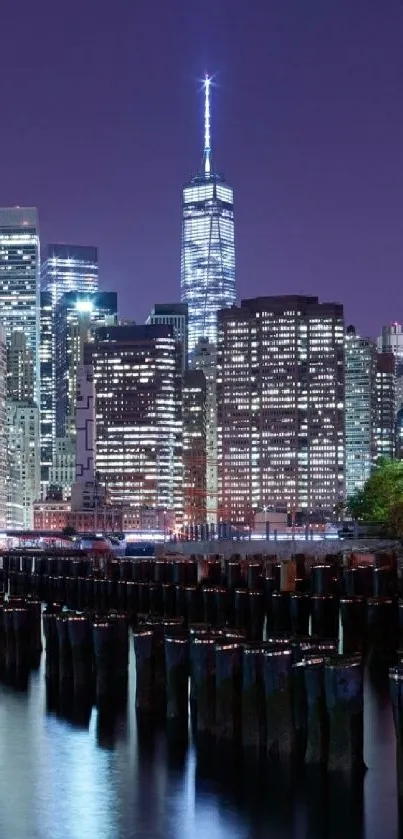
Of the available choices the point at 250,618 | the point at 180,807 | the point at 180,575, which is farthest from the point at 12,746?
the point at 180,575

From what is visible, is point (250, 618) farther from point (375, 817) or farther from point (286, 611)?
point (375, 817)

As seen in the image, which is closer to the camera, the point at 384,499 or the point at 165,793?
the point at 165,793

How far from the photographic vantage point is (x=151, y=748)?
108 ft

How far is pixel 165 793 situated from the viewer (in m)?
29.5

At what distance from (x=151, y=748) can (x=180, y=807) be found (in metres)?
4.62

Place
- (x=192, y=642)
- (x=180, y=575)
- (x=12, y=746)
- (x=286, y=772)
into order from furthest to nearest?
(x=180, y=575) < (x=12, y=746) < (x=192, y=642) < (x=286, y=772)

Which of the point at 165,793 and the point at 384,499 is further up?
the point at 384,499

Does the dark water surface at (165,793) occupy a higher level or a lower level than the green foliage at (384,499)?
lower

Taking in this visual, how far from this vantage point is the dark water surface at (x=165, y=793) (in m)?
26.7

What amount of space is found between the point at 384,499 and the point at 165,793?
109m

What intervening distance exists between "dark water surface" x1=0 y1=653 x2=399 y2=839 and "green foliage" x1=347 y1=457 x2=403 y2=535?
8034 centimetres

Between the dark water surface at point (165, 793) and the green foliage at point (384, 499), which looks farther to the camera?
the green foliage at point (384, 499)

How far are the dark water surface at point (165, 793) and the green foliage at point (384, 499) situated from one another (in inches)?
3163

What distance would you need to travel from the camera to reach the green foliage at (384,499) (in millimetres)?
118050
